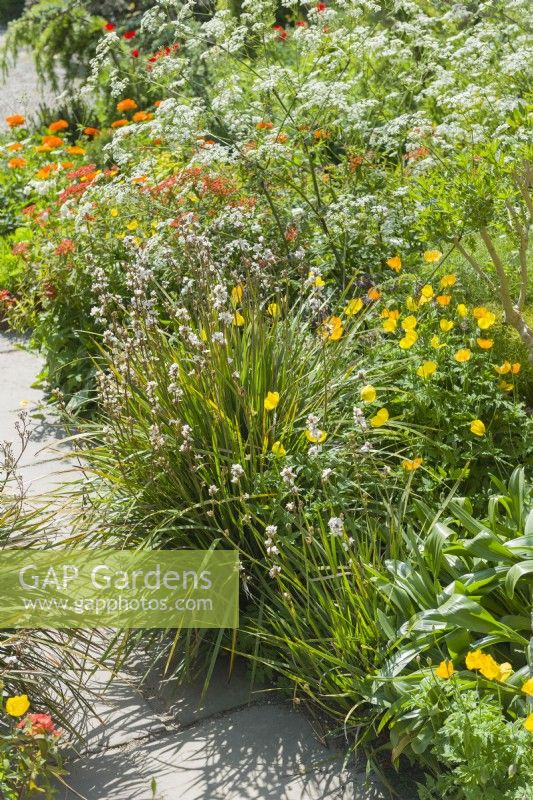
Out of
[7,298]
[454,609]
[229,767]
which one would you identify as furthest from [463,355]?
[7,298]

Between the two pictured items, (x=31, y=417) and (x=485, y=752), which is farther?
(x=31, y=417)

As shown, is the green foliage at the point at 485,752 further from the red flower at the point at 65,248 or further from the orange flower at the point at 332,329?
the red flower at the point at 65,248

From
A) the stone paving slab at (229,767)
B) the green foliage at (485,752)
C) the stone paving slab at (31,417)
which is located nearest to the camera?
the green foliage at (485,752)

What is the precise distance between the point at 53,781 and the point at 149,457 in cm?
105

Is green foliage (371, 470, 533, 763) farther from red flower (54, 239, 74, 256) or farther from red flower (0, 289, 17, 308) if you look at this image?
red flower (0, 289, 17, 308)

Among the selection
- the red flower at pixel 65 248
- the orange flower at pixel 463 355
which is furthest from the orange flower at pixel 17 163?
the orange flower at pixel 463 355

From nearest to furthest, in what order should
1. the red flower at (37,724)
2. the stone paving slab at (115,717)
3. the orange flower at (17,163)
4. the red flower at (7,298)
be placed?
the red flower at (37,724), the stone paving slab at (115,717), the red flower at (7,298), the orange flower at (17,163)

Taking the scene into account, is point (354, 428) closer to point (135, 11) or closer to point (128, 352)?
point (128, 352)

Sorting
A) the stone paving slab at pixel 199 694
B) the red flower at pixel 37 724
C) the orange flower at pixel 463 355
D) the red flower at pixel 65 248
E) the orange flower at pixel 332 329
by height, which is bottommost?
the stone paving slab at pixel 199 694

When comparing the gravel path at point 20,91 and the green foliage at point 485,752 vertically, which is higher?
the gravel path at point 20,91

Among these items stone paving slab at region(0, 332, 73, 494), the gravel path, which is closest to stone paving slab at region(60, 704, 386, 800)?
stone paving slab at region(0, 332, 73, 494)

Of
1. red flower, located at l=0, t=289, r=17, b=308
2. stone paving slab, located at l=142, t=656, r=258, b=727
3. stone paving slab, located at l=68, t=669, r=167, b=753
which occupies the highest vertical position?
red flower, located at l=0, t=289, r=17, b=308

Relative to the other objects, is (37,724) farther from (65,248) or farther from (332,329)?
(65,248)

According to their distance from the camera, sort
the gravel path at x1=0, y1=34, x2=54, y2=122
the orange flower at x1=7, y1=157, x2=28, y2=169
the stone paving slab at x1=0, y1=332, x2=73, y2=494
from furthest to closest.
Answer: the gravel path at x1=0, y1=34, x2=54, y2=122 < the orange flower at x1=7, y1=157, x2=28, y2=169 < the stone paving slab at x1=0, y1=332, x2=73, y2=494
